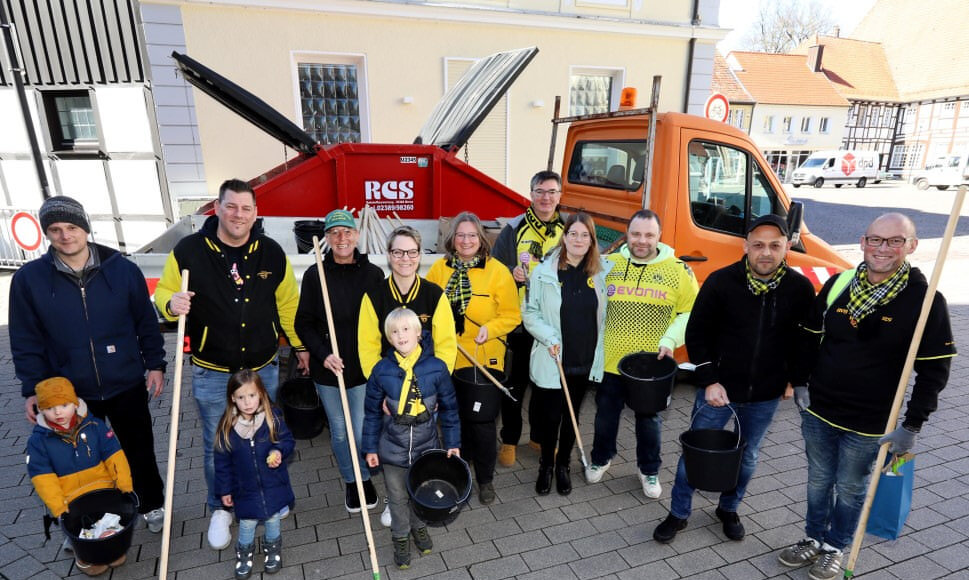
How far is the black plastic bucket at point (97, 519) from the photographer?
2.87 metres

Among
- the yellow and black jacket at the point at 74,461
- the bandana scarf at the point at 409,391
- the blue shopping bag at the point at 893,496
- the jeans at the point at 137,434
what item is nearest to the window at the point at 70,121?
the jeans at the point at 137,434

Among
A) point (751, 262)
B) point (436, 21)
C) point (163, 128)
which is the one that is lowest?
point (751, 262)

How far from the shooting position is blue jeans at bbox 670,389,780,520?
125 inches

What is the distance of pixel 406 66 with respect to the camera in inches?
421

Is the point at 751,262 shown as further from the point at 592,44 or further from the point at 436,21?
the point at 592,44

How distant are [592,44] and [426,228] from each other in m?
8.33

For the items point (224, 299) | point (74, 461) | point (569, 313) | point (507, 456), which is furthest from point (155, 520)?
point (569, 313)

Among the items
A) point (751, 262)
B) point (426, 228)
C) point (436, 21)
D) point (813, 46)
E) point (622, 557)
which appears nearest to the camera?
point (751, 262)

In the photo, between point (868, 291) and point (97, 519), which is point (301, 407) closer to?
point (97, 519)

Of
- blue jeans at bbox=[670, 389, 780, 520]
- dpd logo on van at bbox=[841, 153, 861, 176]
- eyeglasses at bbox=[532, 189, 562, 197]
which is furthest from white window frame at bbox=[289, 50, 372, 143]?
dpd logo on van at bbox=[841, 153, 861, 176]

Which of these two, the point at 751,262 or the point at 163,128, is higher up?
the point at 163,128

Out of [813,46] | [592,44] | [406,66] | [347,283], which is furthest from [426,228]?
[813,46]

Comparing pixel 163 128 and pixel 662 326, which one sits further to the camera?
pixel 163 128

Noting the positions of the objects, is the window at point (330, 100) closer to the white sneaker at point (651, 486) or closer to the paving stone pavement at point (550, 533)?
the paving stone pavement at point (550, 533)
